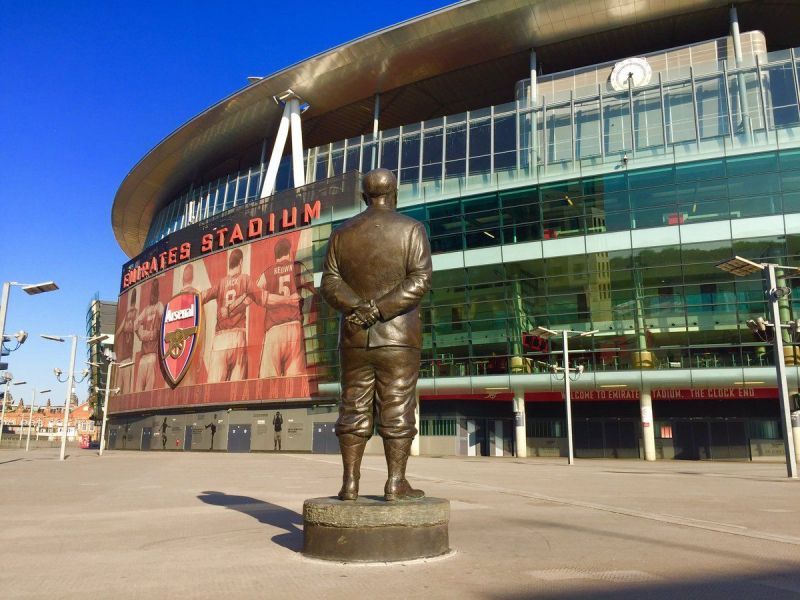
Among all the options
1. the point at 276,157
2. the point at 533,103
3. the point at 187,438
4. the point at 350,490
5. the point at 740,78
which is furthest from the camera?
the point at 187,438

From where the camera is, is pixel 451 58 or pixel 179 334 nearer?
pixel 451 58

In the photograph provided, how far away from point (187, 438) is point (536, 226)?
33.0m

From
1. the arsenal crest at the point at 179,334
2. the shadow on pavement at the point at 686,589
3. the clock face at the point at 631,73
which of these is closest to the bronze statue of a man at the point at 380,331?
the shadow on pavement at the point at 686,589

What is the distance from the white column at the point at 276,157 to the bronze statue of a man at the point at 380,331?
1666 inches

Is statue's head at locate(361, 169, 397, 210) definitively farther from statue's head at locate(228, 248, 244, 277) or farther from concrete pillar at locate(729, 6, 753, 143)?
statue's head at locate(228, 248, 244, 277)

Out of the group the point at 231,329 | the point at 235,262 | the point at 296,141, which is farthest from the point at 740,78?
the point at 231,329

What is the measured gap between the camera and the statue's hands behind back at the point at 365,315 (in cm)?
605

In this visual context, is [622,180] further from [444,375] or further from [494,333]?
[444,375]

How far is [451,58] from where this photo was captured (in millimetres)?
41812

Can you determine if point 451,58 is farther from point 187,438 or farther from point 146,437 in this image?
point 146,437

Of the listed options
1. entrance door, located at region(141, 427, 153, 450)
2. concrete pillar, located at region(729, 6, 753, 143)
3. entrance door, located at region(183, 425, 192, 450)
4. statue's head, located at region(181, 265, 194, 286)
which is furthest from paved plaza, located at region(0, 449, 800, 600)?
entrance door, located at region(141, 427, 153, 450)

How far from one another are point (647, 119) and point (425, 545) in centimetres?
3511

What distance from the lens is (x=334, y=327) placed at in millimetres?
41938

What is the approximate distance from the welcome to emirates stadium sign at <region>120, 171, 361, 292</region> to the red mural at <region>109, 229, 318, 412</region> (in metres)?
0.86
